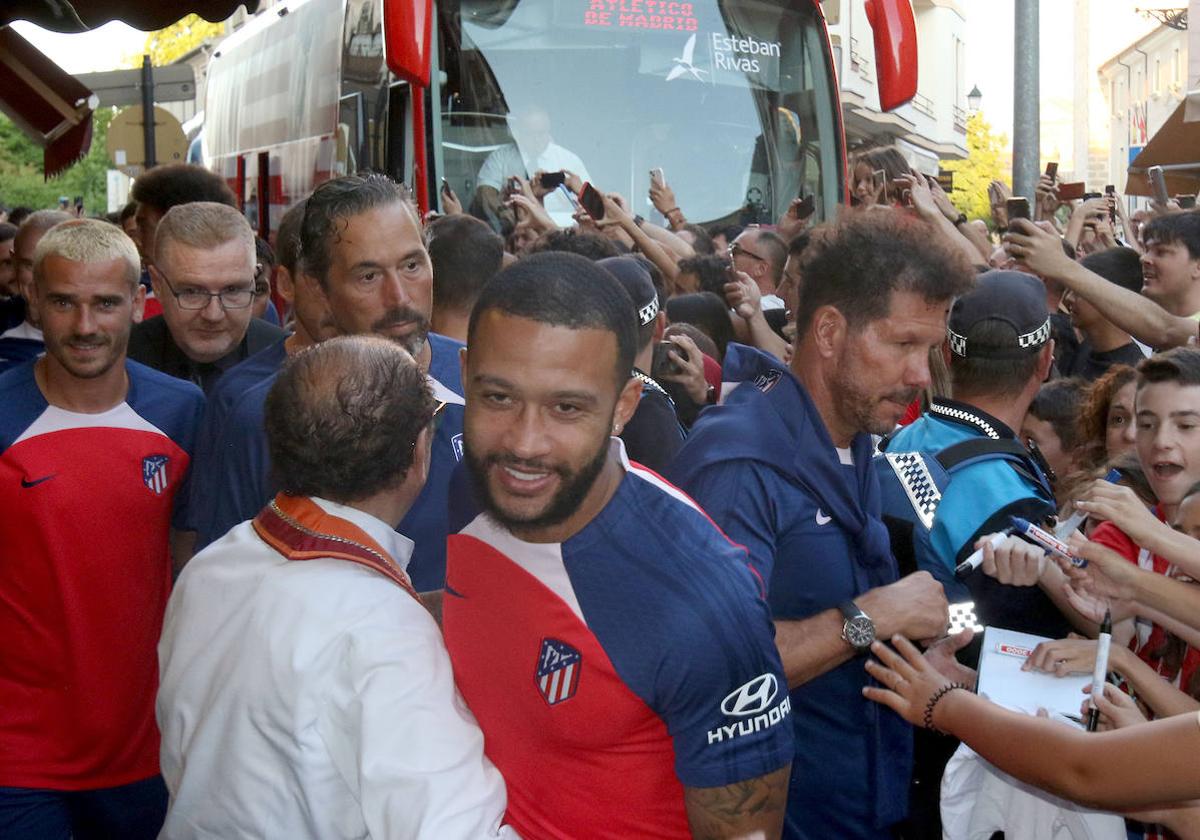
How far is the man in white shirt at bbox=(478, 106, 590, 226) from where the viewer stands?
→ 9.02 meters

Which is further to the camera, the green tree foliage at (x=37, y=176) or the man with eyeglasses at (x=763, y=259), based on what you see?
the green tree foliage at (x=37, y=176)

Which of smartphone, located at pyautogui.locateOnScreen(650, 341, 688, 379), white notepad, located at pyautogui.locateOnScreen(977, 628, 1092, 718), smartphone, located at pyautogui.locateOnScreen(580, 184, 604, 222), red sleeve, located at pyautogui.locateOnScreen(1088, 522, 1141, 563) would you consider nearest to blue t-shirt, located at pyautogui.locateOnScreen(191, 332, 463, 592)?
white notepad, located at pyautogui.locateOnScreen(977, 628, 1092, 718)

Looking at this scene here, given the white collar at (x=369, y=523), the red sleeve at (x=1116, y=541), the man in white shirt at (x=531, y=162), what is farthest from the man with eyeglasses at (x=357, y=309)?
the man in white shirt at (x=531, y=162)

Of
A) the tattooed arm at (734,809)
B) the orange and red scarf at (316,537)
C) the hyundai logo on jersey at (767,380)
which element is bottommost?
the tattooed arm at (734,809)

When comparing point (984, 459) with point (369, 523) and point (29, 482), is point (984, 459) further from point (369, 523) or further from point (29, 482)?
point (29, 482)

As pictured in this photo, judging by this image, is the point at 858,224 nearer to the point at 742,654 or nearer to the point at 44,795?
the point at 742,654

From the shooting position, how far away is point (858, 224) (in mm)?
3236

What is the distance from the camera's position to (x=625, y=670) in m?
2.18

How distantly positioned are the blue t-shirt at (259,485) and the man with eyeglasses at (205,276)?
1177mm

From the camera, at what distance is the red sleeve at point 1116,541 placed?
3633mm

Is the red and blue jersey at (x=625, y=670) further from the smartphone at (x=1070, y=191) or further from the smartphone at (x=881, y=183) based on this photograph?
the smartphone at (x=1070, y=191)

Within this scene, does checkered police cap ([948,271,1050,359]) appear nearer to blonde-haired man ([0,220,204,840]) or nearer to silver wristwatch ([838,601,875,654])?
silver wristwatch ([838,601,875,654])

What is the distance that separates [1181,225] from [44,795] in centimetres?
505

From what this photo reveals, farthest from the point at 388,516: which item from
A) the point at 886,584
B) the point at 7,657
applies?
the point at 7,657
